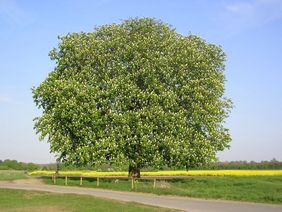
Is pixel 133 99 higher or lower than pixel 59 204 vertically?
higher

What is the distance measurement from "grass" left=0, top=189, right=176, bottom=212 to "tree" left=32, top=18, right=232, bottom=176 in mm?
13386

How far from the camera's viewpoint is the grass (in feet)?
83.7

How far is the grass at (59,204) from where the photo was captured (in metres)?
25.5

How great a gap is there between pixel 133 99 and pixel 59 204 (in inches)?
845

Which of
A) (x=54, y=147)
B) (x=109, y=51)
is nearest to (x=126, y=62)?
(x=109, y=51)

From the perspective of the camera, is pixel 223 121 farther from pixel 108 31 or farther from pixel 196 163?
pixel 108 31

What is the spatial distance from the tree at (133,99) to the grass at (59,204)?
43.9 feet

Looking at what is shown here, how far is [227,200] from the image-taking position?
31.4 meters

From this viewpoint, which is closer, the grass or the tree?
the grass

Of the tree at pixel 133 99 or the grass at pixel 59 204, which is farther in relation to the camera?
the tree at pixel 133 99

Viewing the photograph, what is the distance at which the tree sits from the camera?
45.9 metres

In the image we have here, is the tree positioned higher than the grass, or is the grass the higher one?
the tree

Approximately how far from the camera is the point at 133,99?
156 ft

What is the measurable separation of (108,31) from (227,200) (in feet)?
89.9
